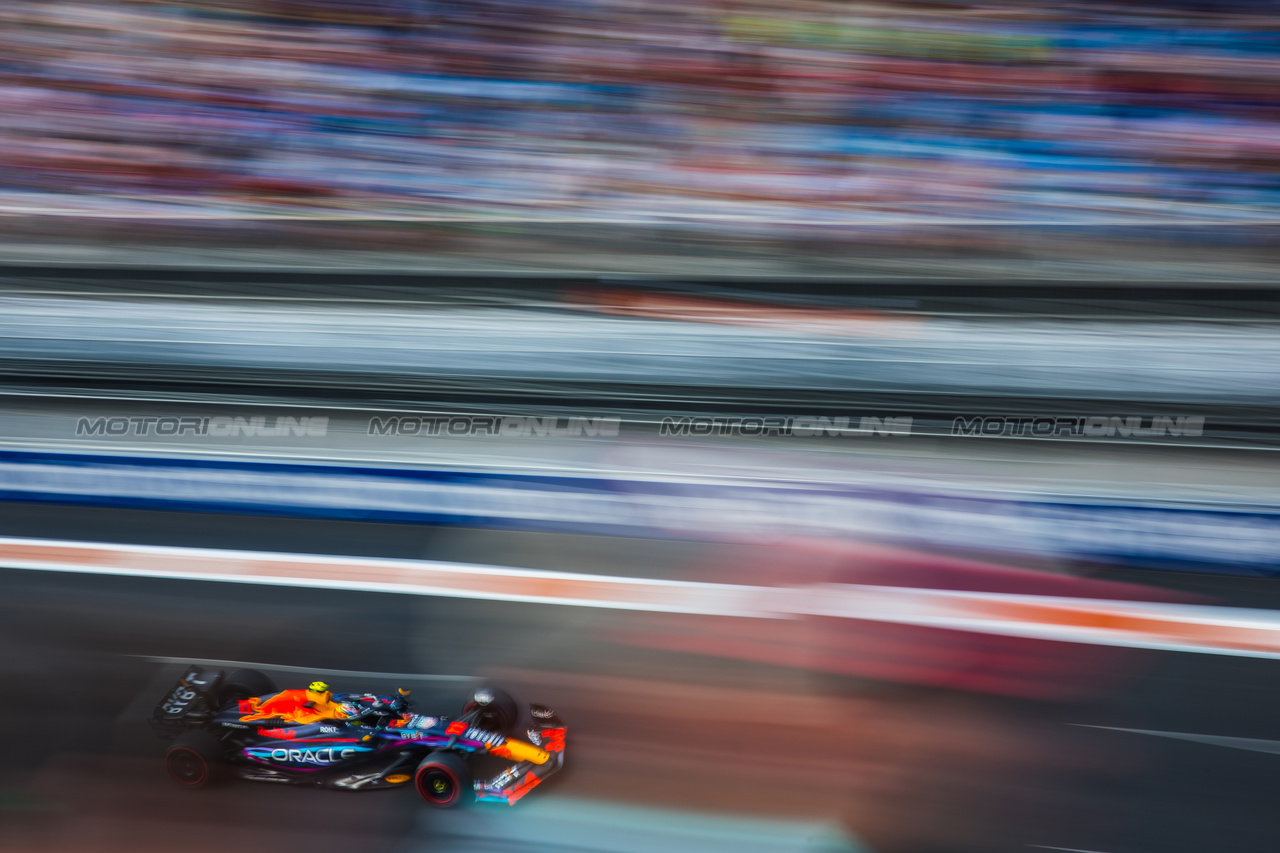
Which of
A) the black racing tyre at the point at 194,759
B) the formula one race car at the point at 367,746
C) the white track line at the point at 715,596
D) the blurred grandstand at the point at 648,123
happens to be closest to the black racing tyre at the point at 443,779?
the formula one race car at the point at 367,746

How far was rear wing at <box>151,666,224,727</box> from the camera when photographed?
218cm

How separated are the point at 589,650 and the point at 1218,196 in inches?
105

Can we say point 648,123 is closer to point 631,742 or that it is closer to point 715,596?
point 715,596

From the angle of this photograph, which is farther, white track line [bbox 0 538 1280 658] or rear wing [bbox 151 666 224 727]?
white track line [bbox 0 538 1280 658]

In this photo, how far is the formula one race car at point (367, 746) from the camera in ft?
6.72

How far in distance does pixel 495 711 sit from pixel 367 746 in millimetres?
276

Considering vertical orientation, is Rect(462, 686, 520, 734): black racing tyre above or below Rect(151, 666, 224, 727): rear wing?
above

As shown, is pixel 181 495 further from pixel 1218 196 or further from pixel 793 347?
pixel 1218 196

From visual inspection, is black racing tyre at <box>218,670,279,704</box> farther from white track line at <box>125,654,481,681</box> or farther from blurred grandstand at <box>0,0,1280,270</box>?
blurred grandstand at <box>0,0,1280,270</box>

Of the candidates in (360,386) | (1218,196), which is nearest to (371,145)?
→ (360,386)

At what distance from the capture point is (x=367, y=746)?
6.82ft

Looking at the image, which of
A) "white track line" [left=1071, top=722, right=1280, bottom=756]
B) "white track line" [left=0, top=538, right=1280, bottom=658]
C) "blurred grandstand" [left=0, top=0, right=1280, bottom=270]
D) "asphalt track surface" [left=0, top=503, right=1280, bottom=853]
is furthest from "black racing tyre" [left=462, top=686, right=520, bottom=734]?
"blurred grandstand" [left=0, top=0, right=1280, bottom=270]

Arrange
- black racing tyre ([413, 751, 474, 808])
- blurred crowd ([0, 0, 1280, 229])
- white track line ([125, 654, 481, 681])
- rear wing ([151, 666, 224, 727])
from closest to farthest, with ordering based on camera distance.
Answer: black racing tyre ([413, 751, 474, 808]) → rear wing ([151, 666, 224, 727]) → white track line ([125, 654, 481, 681]) → blurred crowd ([0, 0, 1280, 229])

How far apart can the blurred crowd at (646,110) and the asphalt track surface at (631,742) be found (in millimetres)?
1601
